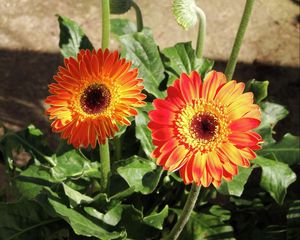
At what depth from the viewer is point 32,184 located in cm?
238

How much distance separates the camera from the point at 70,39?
2.57 metres

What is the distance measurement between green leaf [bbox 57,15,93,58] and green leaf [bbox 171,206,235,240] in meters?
0.90

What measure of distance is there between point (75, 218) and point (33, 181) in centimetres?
40

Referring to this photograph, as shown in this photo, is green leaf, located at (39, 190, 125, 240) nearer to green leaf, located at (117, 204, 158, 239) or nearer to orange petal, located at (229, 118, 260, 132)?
green leaf, located at (117, 204, 158, 239)

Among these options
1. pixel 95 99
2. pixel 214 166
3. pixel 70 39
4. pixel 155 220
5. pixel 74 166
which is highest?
pixel 70 39

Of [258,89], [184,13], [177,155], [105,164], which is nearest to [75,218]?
[105,164]

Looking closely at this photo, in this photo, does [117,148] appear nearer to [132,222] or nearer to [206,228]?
[132,222]

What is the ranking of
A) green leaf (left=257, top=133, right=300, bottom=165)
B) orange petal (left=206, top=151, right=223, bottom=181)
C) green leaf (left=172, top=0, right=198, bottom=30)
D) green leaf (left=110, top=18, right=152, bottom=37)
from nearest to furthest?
orange petal (left=206, top=151, right=223, bottom=181), green leaf (left=172, top=0, right=198, bottom=30), green leaf (left=257, top=133, right=300, bottom=165), green leaf (left=110, top=18, right=152, bottom=37)

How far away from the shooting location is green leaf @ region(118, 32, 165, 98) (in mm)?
2463

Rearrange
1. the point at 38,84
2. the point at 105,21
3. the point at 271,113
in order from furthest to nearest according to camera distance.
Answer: the point at 38,84
the point at 271,113
the point at 105,21

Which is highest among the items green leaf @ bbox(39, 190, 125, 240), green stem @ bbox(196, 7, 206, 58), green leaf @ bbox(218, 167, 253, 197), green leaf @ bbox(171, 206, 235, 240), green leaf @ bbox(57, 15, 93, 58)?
green stem @ bbox(196, 7, 206, 58)

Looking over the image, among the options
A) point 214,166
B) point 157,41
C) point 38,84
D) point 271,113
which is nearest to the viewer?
point 214,166

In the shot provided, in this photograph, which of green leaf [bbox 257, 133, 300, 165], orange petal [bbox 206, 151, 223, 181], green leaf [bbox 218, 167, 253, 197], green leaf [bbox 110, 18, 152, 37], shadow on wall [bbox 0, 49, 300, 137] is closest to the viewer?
orange petal [bbox 206, 151, 223, 181]

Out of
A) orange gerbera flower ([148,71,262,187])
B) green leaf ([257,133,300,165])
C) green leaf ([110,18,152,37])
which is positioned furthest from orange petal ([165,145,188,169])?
green leaf ([110,18,152,37])
